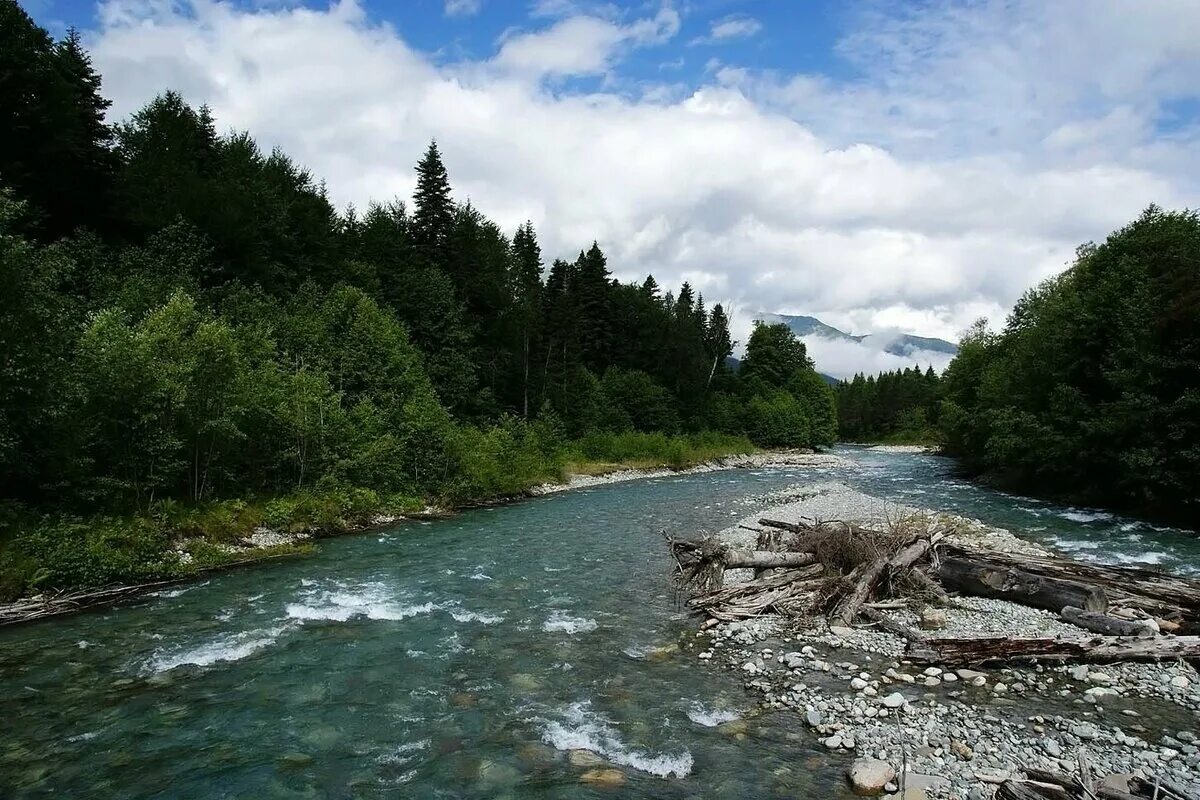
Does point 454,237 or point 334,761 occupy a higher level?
point 454,237

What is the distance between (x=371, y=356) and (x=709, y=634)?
2908cm

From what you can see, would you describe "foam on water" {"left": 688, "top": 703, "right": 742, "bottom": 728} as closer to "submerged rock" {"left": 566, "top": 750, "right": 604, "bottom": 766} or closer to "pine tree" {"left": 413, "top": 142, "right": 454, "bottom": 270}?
"submerged rock" {"left": 566, "top": 750, "right": 604, "bottom": 766}

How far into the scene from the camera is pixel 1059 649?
10.6 meters

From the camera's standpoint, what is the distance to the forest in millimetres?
16484

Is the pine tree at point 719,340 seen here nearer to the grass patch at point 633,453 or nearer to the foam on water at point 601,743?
the grass patch at point 633,453

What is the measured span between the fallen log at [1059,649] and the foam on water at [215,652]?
12.1 metres

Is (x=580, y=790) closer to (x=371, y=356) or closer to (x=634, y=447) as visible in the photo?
(x=371, y=356)

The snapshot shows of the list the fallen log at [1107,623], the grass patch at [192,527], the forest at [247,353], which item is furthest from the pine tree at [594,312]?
the fallen log at [1107,623]

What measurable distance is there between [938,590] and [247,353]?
26.1 m

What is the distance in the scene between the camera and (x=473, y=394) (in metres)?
48.1

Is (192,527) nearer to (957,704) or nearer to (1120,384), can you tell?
(957,704)

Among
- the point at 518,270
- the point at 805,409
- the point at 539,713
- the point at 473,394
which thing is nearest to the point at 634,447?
the point at 473,394

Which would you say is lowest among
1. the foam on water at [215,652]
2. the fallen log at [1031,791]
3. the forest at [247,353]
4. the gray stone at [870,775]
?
the foam on water at [215,652]

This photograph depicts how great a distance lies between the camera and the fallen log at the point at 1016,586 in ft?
40.9
